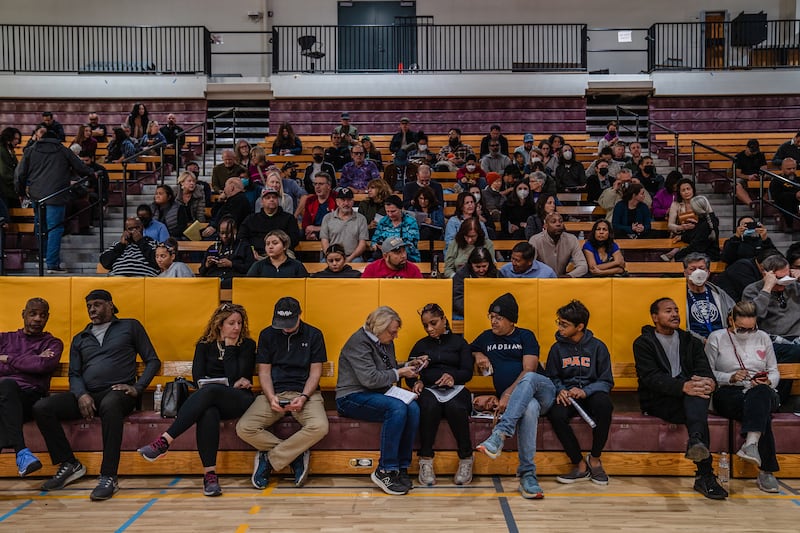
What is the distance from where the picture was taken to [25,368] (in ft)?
16.4

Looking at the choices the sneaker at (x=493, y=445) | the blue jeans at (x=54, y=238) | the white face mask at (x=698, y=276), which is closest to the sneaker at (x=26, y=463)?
the sneaker at (x=493, y=445)

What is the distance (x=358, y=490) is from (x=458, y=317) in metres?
1.76

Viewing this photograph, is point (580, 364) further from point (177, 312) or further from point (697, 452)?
point (177, 312)

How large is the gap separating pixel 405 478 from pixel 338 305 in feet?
4.56

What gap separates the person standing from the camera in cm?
474

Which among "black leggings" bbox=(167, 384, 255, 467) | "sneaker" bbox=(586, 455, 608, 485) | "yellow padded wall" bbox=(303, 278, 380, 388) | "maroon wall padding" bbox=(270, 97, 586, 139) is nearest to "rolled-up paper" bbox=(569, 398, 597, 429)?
"sneaker" bbox=(586, 455, 608, 485)

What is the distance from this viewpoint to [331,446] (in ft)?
16.3

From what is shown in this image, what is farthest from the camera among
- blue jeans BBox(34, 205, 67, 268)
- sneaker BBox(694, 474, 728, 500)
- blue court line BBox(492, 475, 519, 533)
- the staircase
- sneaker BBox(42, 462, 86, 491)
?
the staircase

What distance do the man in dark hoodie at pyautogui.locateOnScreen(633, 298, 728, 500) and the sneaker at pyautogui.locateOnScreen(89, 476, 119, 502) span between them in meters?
3.47

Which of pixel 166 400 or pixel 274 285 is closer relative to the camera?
pixel 166 400

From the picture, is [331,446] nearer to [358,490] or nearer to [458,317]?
[358,490]

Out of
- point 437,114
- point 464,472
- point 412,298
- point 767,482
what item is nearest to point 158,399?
point 412,298

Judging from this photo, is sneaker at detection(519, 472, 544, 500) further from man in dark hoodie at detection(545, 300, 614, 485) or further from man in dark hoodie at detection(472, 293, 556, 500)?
man in dark hoodie at detection(545, 300, 614, 485)

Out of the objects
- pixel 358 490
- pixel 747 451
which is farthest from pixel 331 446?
pixel 747 451
